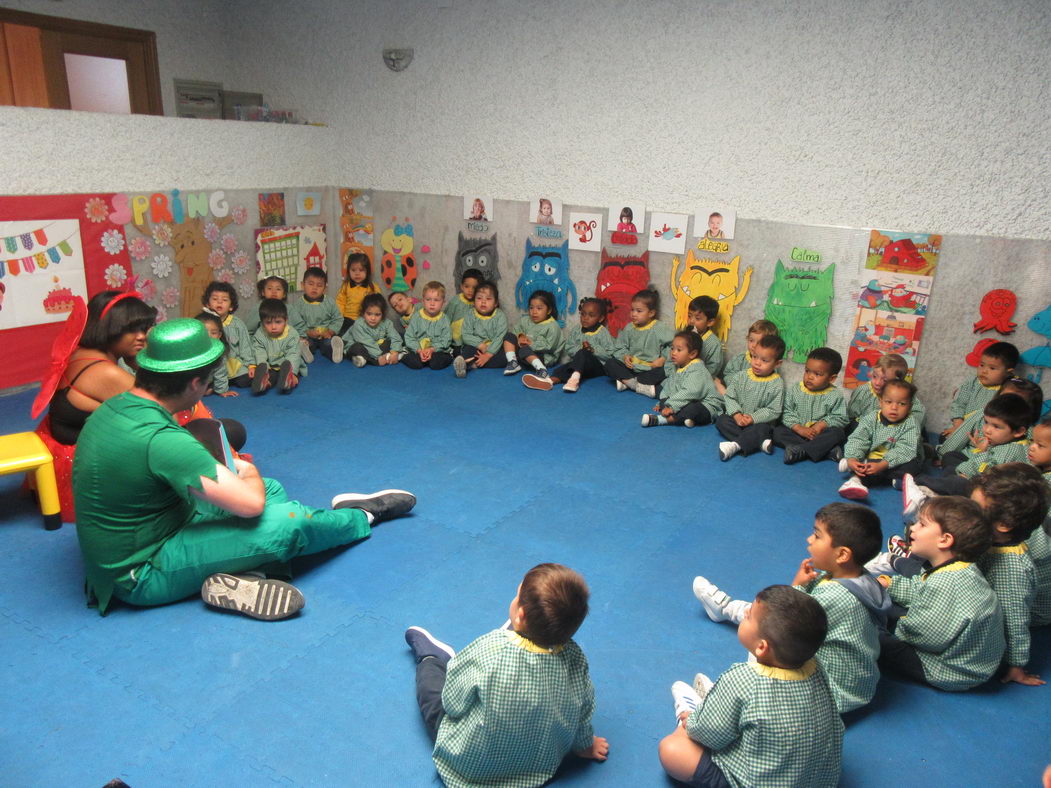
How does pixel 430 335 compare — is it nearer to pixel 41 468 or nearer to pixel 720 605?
pixel 41 468

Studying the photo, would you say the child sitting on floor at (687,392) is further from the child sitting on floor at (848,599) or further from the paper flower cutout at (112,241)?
the paper flower cutout at (112,241)

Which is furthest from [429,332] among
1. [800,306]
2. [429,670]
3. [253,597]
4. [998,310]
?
[429,670]

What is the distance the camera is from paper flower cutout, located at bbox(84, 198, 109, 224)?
6.17 m

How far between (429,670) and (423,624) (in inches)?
19.5

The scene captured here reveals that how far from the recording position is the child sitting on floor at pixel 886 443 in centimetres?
493

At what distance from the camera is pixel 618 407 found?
20.5 ft

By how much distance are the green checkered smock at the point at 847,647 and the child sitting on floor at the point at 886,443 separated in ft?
6.88

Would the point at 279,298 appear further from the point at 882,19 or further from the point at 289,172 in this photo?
the point at 882,19

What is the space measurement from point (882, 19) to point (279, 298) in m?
5.46

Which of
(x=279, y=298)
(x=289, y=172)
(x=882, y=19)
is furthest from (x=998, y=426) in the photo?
(x=289, y=172)

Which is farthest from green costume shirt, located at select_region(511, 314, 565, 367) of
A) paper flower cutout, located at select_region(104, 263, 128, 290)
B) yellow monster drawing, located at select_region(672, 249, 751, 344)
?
paper flower cutout, located at select_region(104, 263, 128, 290)

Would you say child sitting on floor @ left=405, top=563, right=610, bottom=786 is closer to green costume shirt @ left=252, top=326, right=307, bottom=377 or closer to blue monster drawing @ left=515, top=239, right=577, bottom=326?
green costume shirt @ left=252, top=326, right=307, bottom=377

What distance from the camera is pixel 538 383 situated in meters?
6.63

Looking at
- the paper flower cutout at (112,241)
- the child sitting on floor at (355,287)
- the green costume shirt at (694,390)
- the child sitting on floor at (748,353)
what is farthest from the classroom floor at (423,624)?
the child sitting on floor at (355,287)
